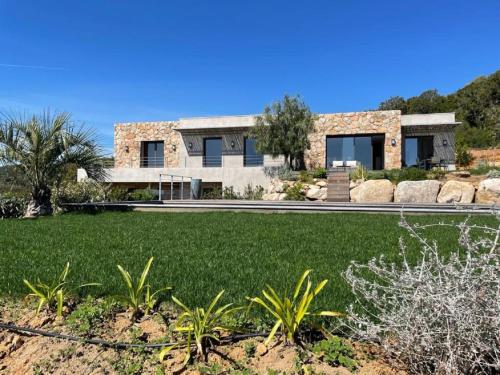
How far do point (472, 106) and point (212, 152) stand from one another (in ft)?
90.3

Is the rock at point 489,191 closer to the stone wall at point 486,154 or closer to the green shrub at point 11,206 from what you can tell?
the stone wall at point 486,154

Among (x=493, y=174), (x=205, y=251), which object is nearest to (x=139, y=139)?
(x=493, y=174)

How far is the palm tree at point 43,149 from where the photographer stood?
1054 cm

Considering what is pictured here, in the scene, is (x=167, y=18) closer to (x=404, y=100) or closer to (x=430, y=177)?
(x=430, y=177)

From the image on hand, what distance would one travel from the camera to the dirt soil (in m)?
2.12

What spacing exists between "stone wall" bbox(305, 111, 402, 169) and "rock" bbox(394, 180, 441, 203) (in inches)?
263

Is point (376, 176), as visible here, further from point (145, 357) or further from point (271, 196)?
point (145, 357)

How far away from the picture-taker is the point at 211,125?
77.5ft

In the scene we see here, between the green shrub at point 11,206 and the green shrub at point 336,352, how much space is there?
11.4 meters

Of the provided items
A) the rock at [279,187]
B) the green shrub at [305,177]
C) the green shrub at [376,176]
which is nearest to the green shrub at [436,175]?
the green shrub at [376,176]

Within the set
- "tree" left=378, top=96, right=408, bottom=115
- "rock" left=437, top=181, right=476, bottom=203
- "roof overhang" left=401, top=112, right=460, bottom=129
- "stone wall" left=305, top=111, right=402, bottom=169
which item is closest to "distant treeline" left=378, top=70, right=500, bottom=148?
"tree" left=378, top=96, right=408, bottom=115

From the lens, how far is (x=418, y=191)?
14766 mm

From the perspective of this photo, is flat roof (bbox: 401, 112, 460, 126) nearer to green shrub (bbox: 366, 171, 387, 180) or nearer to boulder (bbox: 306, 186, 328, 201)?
green shrub (bbox: 366, 171, 387, 180)

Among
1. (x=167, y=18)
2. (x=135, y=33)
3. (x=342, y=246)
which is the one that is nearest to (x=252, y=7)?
(x=167, y=18)
